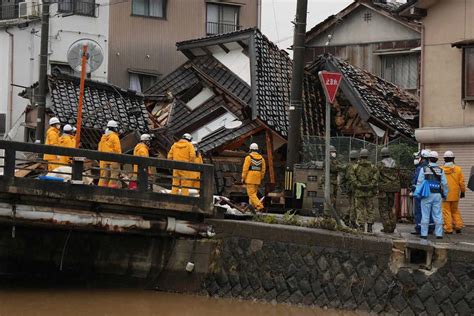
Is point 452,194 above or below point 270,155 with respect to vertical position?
below

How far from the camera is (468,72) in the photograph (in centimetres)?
1841

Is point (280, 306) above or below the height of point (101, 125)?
below

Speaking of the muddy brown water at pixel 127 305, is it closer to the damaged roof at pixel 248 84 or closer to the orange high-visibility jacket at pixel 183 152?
the orange high-visibility jacket at pixel 183 152

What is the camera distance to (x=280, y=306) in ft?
46.0

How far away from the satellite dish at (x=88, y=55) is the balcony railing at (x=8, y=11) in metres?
3.10

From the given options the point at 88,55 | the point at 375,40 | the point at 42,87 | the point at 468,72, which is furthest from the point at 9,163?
the point at 375,40

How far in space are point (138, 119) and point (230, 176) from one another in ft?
15.1

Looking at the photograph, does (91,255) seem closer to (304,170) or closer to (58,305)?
(58,305)

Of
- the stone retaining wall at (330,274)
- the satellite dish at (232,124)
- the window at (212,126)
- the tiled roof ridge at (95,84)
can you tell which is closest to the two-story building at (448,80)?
the stone retaining wall at (330,274)

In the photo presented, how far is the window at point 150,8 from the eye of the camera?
34000mm

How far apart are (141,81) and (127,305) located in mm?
20886

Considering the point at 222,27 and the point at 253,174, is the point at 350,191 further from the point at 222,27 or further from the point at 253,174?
the point at 222,27

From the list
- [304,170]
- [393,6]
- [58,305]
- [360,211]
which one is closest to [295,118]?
[304,170]

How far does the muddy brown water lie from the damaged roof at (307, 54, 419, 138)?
10394mm
